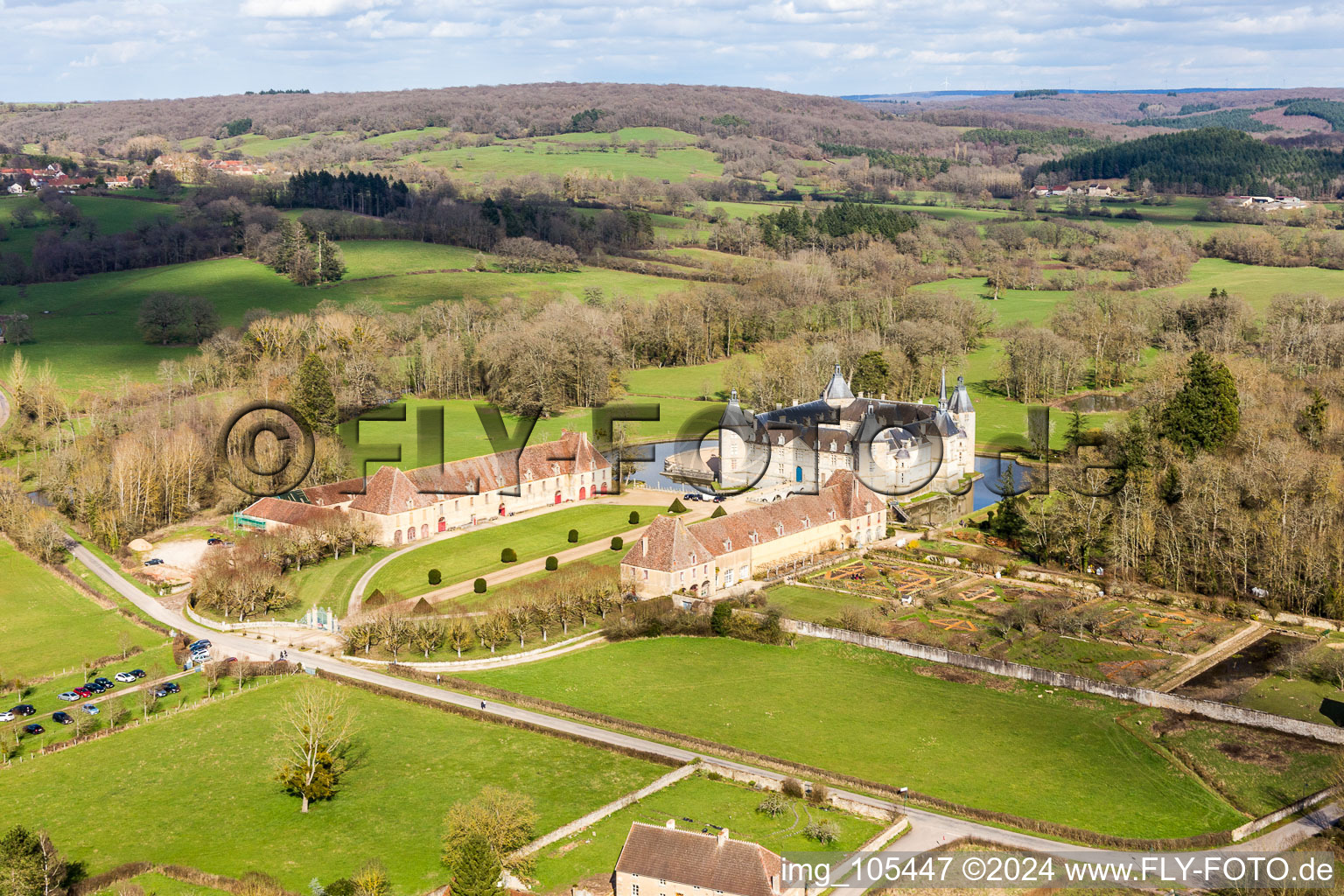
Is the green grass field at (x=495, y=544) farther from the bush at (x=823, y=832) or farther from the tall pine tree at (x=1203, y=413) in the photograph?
the tall pine tree at (x=1203, y=413)

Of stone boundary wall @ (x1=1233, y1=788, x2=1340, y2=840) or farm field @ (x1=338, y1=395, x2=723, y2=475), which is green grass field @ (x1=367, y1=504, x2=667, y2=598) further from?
stone boundary wall @ (x1=1233, y1=788, x2=1340, y2=840)

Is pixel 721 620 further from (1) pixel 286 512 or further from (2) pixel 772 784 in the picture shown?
(1) pixel 286 512

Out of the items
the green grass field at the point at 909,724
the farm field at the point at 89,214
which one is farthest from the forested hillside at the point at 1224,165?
the green grass field at the point at 909,724

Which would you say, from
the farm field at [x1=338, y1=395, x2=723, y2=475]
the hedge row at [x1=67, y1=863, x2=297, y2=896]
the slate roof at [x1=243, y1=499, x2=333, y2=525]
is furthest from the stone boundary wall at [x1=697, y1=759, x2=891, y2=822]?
the farm field at [x1=338, y1=395, x2=723, y2=475]

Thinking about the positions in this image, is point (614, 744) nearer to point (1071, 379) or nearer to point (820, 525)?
point (820, 525)

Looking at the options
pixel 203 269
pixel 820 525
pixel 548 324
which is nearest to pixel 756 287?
pixel 548 324

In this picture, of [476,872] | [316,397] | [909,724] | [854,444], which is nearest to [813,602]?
[909,724]
